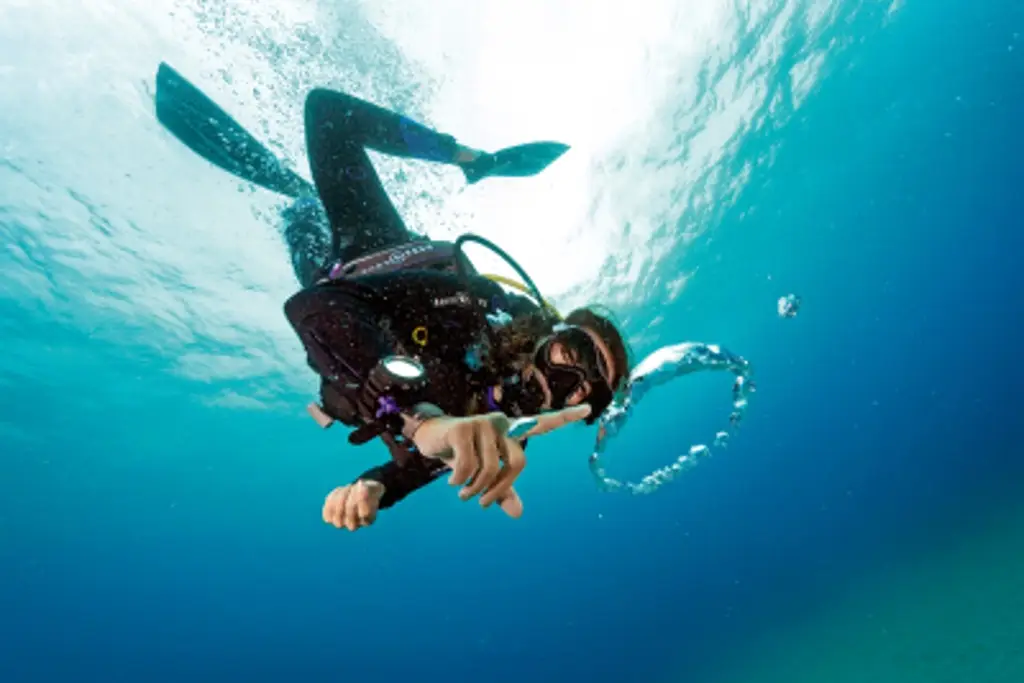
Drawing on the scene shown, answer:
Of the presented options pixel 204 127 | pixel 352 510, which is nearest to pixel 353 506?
pixel 352 510

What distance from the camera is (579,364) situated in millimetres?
2156

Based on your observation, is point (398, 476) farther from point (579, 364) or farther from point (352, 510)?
point (579, 364)

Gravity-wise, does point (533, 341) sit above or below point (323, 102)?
below

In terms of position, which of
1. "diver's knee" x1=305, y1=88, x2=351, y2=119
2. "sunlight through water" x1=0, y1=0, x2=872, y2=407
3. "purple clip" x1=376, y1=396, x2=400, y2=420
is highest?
"sunlight through water" x1=0, y1=0, x2=872, y2=407

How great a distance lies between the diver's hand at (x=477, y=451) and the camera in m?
1.36

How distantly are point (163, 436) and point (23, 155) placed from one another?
2138 centimetres

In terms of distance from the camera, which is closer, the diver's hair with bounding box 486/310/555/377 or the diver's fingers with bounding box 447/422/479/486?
the diver's fingers with bounding box 447/422/479/486

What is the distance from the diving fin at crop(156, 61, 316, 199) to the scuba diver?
1.52 metres

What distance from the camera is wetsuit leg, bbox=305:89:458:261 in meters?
3.59

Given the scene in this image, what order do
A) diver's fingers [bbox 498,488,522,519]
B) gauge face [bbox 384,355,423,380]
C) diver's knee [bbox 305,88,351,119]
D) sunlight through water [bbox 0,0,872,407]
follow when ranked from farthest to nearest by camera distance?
1. sunlight through water [bbox 0,0,872,407]
2. diver's knee [bbox 305,88,351,119]
3. diver's fingers [bbox 498,488,522,519]
4. gauge face [bbox 384,355,423,380]

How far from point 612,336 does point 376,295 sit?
1079mm

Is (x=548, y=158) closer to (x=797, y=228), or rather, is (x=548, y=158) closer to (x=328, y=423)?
(x=328, y=423)

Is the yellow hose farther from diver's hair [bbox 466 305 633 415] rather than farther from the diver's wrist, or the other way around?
the diver's wrist

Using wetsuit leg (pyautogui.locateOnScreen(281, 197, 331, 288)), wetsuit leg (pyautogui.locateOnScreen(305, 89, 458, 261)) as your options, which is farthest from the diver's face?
wetsuit leg (pyautogui.locateOnScreen(281, 197, 331, 288))
